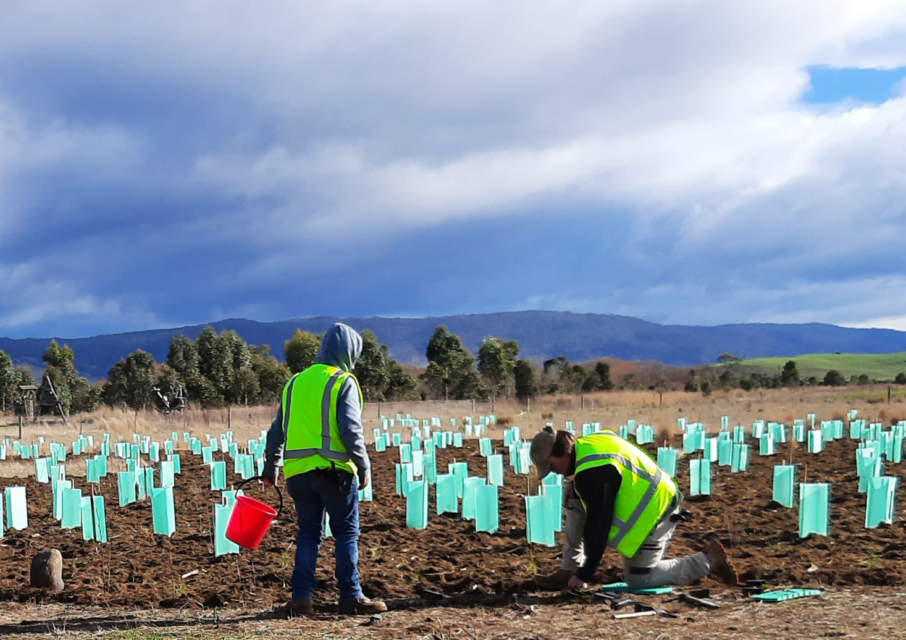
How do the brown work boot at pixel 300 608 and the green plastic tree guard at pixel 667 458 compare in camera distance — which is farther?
the green plastic tree guard at pixel 667 458

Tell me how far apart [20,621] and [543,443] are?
307cm

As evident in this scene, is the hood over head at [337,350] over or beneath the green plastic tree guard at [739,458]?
over

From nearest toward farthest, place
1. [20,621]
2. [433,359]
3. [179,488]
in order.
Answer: [20,621], [179,488], [433,359]

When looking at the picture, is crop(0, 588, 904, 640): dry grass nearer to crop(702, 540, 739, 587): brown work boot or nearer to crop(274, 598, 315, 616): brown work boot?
crop(274, 598, 315, 616): brown work boot

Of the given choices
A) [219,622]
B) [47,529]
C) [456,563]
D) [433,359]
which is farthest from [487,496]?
[433,359]

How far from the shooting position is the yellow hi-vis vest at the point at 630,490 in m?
4.82

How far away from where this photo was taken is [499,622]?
4621mm

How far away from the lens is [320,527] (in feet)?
16.5

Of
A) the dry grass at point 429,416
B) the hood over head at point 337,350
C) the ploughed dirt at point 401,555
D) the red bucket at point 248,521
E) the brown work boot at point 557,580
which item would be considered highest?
the hood over head at point 337,350

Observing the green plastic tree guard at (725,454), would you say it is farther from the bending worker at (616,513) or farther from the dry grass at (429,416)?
the bending worker at (616,513)

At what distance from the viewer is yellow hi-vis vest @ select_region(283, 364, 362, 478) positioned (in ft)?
A: 16.1

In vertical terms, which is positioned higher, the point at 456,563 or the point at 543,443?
the point at 543,443

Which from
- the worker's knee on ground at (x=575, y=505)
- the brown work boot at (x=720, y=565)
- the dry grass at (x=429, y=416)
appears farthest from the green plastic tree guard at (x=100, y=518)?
the dry grass at (x=429, y=416)

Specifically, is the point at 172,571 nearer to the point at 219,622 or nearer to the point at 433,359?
the point at 219,622
